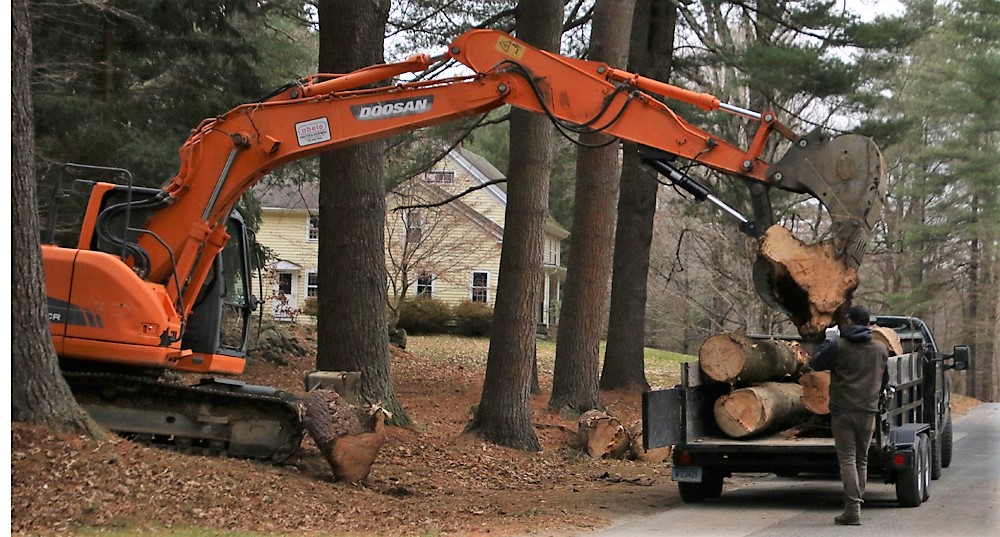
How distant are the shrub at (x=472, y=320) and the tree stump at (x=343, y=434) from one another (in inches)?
1075

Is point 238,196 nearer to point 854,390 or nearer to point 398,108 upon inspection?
point 398,108

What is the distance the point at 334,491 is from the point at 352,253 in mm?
4546

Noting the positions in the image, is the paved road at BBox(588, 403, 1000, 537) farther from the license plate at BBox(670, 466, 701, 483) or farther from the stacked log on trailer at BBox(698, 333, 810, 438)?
the stacked log on trailer at BBox(698, 333, 810, 438)

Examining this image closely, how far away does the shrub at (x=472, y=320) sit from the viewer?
39.3m

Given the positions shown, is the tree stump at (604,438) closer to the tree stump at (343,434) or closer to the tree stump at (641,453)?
the tree stump at (641,453)

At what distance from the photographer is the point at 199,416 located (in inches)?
479

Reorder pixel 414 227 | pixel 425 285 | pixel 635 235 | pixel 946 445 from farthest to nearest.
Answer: pixel 425 285 < pixel 414 227 < pixel 635 235 < pixel 946 445

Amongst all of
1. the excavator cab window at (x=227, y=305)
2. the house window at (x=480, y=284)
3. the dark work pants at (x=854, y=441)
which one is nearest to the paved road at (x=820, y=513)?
the dark work pants at (x=854, y=441)

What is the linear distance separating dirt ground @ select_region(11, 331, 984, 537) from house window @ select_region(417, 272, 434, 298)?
2380 centimetres

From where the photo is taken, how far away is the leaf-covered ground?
351 inches

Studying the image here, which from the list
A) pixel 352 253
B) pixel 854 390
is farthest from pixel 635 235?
pixel 854 390

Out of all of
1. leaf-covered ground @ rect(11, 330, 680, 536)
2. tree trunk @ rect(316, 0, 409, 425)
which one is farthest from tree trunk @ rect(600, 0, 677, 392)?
tree trunk @ rect(316, 0, 409, 425)

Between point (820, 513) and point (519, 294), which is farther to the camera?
point (519, 294)

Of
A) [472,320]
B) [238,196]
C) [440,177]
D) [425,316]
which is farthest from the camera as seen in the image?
[472,320]
